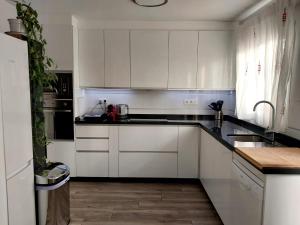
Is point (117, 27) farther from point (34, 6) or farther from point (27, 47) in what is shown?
point (27, 47)

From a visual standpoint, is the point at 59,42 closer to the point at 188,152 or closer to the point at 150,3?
the point at 150,3

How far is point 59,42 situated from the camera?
3441 millimetres

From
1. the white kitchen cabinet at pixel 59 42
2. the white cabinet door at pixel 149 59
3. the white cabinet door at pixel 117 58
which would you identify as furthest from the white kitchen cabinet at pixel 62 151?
the white cabinet door at pixel 149 59

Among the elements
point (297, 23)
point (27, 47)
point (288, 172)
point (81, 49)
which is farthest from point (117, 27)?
point (288, 172)

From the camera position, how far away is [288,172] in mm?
1555

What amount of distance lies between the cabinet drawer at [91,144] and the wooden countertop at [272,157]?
6.90 ft

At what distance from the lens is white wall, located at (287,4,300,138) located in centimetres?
217

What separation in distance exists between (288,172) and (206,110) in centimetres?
256

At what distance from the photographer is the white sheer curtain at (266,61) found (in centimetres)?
217

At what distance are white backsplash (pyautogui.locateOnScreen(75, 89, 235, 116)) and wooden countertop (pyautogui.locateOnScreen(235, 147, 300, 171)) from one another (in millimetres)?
2085

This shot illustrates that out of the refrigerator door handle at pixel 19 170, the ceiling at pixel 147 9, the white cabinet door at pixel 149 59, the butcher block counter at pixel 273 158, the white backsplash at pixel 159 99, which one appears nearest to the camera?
the butcher block counter at pixel 273 158

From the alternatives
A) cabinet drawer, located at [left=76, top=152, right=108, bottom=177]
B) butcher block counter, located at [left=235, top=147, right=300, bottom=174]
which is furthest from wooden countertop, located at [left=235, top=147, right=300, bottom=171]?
cabinet drawer, located at [left=76, top=152, right=108, bottom=177]

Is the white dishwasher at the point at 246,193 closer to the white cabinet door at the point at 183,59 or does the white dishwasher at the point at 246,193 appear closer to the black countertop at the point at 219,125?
the black countertop at the point at 219,125

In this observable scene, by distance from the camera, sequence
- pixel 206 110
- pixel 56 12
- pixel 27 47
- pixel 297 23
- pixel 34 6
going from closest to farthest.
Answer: pixel 27 47, pixel 297 23, pixel 34 6, pixel 56 12, pixel 206 110
